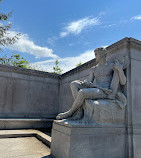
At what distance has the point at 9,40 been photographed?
9266 mm

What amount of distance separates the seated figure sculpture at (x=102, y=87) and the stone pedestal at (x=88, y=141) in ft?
2.05

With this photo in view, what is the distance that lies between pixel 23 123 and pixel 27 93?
204 centimetres

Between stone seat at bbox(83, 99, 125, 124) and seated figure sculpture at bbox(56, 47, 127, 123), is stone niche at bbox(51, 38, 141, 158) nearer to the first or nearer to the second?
stone seat at bbox(83, 99, 125, 124)

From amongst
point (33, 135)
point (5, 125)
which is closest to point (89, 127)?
point (33, 135)

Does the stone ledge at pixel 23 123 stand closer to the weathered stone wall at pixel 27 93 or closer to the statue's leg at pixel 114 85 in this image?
the weathered stone wall at pixel 27 93

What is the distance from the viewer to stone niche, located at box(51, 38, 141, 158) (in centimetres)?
336

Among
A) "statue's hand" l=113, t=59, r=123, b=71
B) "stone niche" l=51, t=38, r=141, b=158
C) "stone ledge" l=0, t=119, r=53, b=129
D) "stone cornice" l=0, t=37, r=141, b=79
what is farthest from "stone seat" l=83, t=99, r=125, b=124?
"stone ledge" l=0, t=119, r=53, b=129

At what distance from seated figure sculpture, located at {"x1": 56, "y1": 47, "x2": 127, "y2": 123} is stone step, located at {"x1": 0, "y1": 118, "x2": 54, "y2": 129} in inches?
150

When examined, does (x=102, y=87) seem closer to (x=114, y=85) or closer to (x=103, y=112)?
(x=114, y=85)

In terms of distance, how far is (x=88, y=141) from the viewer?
343 cm

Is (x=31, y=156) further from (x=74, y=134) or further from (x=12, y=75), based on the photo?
(x=12, y=75)

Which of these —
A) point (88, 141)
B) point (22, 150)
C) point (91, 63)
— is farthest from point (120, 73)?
point (22, 150)

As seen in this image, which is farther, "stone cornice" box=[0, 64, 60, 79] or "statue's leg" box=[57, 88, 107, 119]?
"stone cornice" box=[0, 64, 60, 79]

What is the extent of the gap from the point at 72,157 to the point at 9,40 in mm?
8221
